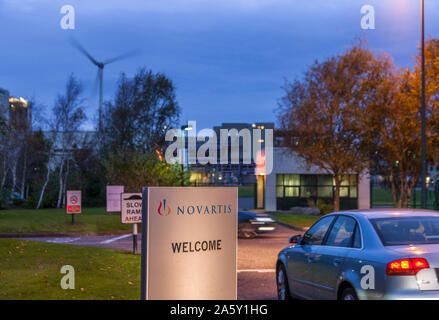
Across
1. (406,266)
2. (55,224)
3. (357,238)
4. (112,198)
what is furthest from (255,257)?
(55,224)

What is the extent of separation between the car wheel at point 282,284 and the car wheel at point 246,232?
42.4 feet

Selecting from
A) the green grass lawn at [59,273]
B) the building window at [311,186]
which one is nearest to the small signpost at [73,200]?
the green grass lawn at [59,273]

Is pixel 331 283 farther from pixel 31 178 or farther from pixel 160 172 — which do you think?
pixel 31 178

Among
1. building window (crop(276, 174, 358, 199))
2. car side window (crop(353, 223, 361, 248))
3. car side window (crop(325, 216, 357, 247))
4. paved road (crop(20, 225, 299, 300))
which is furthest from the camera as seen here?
building window (crop(276, 174, 358, 199))

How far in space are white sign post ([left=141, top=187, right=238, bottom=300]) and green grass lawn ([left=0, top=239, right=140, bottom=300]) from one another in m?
3.82

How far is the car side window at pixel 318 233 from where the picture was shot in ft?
27.2

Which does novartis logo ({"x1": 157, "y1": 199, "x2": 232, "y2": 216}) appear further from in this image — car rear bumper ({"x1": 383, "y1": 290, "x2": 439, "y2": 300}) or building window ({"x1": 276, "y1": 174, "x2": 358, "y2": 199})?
building window ({"x1": 276, "y1": 174, "x2": 358, "y2": 199})

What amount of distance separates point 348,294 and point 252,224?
16024mm

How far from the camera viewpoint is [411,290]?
610cm

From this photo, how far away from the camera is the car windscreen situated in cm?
684

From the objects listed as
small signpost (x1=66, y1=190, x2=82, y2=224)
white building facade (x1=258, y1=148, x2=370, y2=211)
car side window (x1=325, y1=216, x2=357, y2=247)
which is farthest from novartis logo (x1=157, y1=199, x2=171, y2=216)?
white building facade (x1=258, y1=148, x2=370, y2=211)

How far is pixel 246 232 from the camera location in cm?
2275

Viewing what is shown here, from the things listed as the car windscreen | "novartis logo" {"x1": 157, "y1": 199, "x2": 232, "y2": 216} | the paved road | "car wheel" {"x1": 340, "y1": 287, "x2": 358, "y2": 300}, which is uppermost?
"novartis logo" {"x1": 157, "y1": 199, "x2": 232, "y2": 216}

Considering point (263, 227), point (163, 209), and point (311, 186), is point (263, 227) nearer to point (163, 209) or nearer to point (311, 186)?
point (163, 209)
